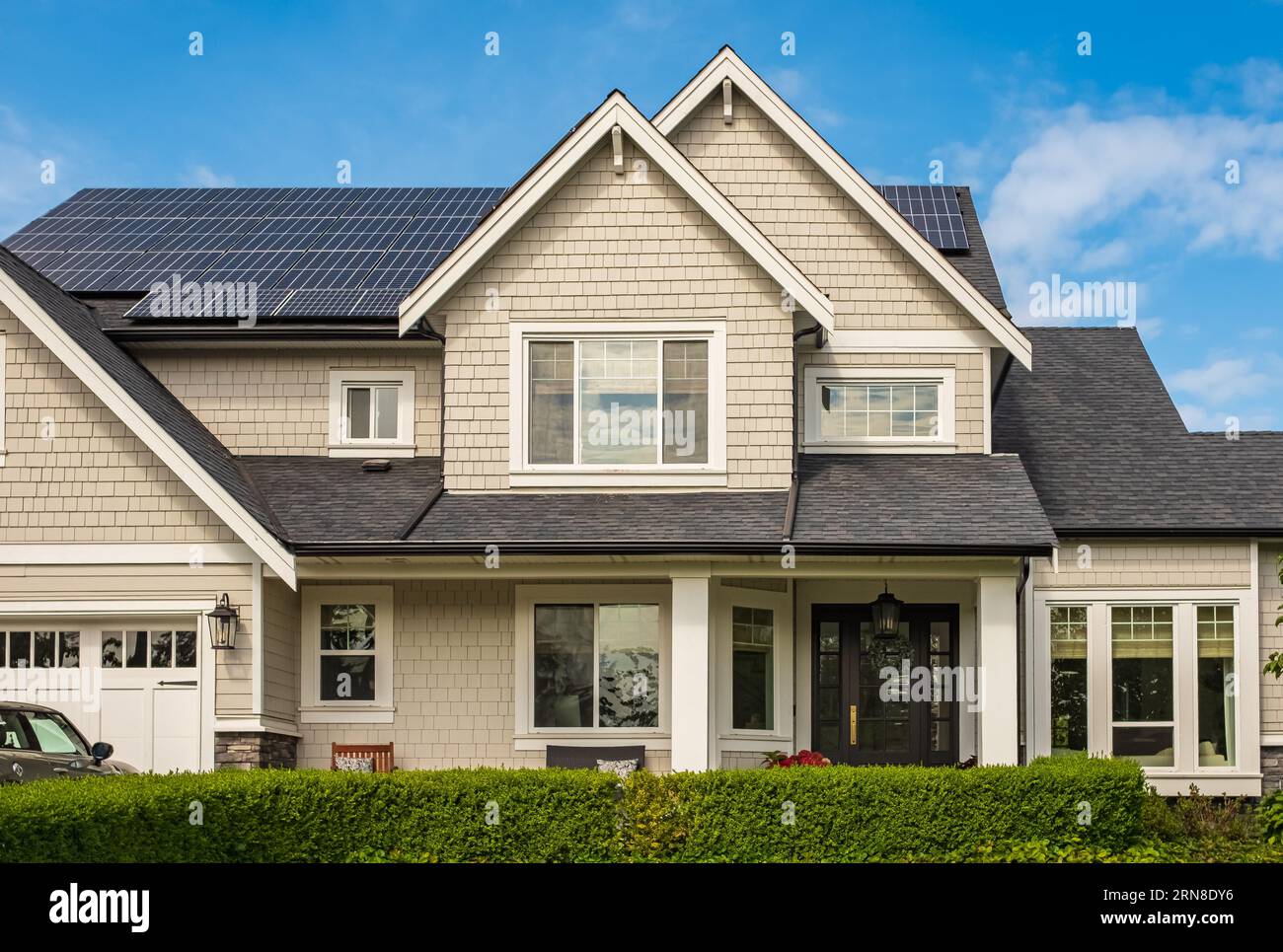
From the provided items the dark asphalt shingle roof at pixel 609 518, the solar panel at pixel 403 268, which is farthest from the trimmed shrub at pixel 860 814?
the solar panel at pixel 403 268

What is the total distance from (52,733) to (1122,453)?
13307 mm

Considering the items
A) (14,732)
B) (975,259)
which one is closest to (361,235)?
(975,259)

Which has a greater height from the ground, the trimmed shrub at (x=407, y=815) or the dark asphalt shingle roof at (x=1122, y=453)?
the dark asphalt shingle roof at (x=1122, y=453)

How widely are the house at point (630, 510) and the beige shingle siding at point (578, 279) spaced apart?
4 centimetres

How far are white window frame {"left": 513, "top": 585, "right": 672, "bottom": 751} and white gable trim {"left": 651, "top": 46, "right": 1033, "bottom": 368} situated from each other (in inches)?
192

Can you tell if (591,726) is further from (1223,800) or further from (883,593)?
(1223,800)

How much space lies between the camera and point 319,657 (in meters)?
18.6

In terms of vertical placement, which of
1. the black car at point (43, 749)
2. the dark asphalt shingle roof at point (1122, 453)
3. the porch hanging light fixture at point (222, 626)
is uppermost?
the dark asphalt shingle roof at point (1122, 453)

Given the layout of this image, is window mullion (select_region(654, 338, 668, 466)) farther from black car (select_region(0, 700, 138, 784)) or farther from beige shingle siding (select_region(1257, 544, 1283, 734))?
beige shingle siding (select_region(1257, 544, 1283, 734))

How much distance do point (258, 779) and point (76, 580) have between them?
4.73 metres

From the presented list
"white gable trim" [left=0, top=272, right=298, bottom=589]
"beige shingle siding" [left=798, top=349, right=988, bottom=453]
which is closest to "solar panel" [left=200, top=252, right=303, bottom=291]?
"white gable trim" [left=0, top=272, right=298, bottom=589]

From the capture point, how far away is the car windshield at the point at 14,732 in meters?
15.2

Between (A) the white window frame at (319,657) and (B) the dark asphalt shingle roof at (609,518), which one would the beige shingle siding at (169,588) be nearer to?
(A) the white window frame at (319,657)

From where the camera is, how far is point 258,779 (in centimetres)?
1384
